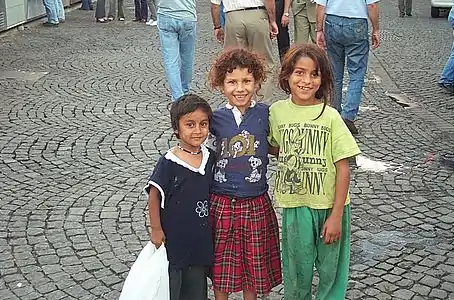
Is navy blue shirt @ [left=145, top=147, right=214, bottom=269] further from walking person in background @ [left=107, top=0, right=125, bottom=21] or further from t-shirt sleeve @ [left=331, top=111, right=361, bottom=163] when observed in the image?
walking person in background @ [left=107, top=0, right=125, bottom=21]

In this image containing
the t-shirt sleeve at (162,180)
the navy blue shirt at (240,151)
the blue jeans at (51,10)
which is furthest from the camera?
the blue jeans at (51,10)

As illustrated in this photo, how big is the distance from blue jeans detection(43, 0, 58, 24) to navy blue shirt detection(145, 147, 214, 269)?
1231 centimetres

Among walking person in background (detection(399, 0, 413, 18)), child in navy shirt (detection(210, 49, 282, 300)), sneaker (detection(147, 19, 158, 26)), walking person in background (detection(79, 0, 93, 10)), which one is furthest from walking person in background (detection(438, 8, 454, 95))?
walking person in background (detection(79, 0, 93, 10))

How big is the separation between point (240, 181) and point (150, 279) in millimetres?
583

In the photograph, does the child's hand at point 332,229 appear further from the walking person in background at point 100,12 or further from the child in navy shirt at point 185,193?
the walking person in background at point 100,12

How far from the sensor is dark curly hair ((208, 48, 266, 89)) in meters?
3.16

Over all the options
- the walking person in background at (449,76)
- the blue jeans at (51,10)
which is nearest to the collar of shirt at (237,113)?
the walking person in background at (449,76)

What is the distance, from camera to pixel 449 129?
7.06m

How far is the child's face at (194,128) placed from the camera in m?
3.05

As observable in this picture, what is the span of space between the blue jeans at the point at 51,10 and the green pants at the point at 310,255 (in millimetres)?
12388

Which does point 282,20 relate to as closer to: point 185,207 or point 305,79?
point 305,79

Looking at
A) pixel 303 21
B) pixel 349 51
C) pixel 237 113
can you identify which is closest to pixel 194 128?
pixel 237 113

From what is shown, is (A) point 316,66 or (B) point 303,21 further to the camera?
(B) point 303,21

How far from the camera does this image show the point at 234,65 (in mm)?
3162
